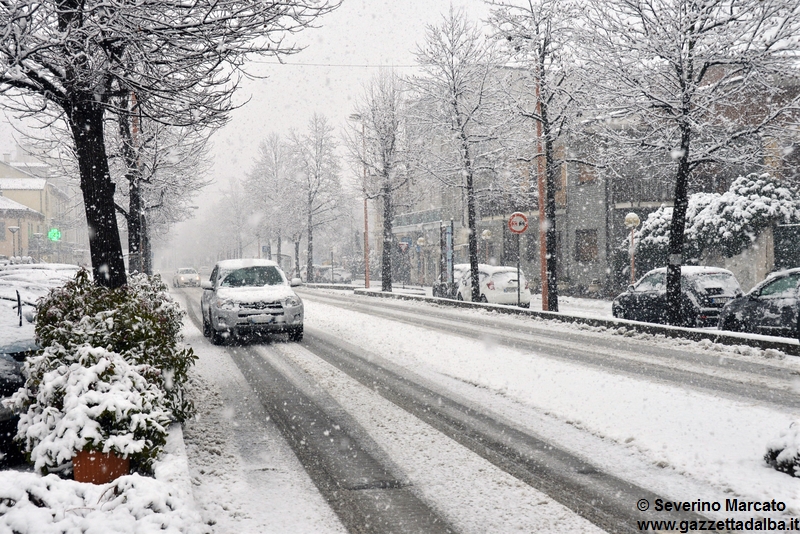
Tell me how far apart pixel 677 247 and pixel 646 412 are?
25.6 ft

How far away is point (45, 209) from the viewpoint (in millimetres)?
68250

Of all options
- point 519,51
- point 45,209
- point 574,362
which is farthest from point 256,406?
point 45,209

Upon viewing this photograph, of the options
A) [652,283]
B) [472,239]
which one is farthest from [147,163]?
[652,283]

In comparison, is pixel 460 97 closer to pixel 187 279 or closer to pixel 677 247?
pixel 677 247

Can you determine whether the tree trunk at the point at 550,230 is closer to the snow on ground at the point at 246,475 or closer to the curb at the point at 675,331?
the curb at the point at 675,331

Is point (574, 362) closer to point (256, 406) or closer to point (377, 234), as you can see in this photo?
point (256, 406)

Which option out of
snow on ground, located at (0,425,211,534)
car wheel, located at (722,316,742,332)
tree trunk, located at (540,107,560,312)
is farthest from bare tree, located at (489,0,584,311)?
snow on ground, located at (0,425,211,534)

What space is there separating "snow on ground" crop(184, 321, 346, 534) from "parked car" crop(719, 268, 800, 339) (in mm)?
9434

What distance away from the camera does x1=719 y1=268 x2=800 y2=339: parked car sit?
10641 mm

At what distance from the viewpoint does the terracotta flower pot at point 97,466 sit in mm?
3777

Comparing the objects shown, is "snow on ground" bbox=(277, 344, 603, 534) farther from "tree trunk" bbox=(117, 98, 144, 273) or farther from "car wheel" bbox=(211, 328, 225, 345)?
"tree trunk" bbox=(117, 98, 144, 273)

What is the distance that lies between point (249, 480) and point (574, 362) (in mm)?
6625

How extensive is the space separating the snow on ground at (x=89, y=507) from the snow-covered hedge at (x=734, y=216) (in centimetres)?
2393

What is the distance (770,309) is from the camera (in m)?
11.0
